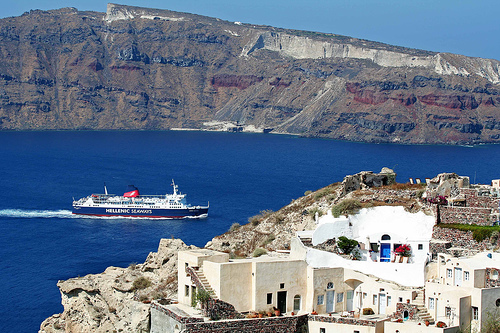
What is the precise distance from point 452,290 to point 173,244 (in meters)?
16.9

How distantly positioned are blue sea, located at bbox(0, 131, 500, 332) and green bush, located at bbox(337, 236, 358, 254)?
24.9 metres

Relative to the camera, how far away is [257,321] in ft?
85.5

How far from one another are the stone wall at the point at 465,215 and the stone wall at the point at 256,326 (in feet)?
27.3

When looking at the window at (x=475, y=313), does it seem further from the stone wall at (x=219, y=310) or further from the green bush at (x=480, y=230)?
the stone wall at (x=219, y=310)

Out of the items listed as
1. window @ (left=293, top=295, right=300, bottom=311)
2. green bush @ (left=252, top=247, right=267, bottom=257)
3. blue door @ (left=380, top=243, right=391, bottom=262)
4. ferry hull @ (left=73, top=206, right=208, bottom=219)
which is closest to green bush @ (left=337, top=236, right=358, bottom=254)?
blue door @ (left=380, top=243, right=391, bottom=262)

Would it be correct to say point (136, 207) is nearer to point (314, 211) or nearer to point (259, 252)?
point (314, 211)

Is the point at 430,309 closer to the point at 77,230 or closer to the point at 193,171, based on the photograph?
the point at 77,230

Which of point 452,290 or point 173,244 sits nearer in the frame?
point 452,290

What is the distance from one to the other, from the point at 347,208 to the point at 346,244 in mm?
2580

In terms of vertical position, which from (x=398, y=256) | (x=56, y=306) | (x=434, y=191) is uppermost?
(x=434, y=191)

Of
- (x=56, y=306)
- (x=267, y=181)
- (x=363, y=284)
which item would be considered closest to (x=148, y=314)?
(x=363, y=284)

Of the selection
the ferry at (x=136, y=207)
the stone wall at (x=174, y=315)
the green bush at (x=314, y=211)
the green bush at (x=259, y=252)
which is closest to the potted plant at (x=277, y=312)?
the stone wall at (x=174, y=315)

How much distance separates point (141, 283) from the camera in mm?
35156

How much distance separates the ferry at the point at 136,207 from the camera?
10219 centimetres
